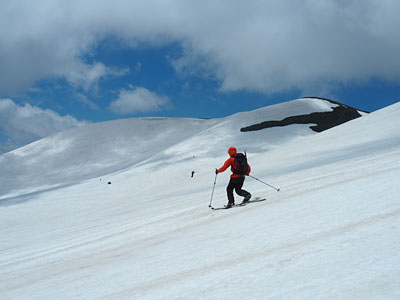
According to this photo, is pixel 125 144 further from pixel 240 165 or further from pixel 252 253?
pixel 252 253

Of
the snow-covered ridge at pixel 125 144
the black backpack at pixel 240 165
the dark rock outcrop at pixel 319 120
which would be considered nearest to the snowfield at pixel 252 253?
the black backpack at pixel 240 165

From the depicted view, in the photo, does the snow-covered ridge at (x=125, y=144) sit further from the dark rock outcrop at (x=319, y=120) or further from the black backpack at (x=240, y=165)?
the black backpack at (x=240, y=165)

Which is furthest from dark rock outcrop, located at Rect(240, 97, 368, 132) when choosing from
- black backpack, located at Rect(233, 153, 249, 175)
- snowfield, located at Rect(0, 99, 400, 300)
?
black backpack, located at Rect(233, 153, 249, 175)

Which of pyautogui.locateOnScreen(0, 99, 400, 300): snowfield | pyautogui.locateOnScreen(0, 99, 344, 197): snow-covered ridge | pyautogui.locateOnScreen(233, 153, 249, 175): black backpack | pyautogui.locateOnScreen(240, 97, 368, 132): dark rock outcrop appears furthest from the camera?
pyautogui.locateOnScreen(240, 97, 368, 132): dark rock outcrop

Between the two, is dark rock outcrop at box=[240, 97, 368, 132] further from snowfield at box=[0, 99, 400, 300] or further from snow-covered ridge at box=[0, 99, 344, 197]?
snowfield at box=[0, 99, 400, 300]

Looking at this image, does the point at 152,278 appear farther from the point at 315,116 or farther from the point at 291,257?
the point at 315,116

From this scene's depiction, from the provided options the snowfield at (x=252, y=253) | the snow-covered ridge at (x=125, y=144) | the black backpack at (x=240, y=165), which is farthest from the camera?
the snow-covered ridge at (x=125, y=144)

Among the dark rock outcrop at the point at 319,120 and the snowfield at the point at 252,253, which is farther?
the dark rock outcrop at the point at 319,120

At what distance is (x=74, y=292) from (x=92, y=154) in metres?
38.3

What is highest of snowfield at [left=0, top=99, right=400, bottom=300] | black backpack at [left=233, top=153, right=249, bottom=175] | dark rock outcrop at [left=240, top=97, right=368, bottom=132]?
dark rock outcrop at [left=240, top=97, right=368, bottom=132]

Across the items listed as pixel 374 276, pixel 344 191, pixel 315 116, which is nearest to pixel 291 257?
pixel 374 276

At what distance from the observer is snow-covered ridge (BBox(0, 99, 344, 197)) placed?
31297 mm

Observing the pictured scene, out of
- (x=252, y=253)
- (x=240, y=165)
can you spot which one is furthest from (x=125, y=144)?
(x=252, y=253)

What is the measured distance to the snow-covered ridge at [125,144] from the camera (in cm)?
3130
